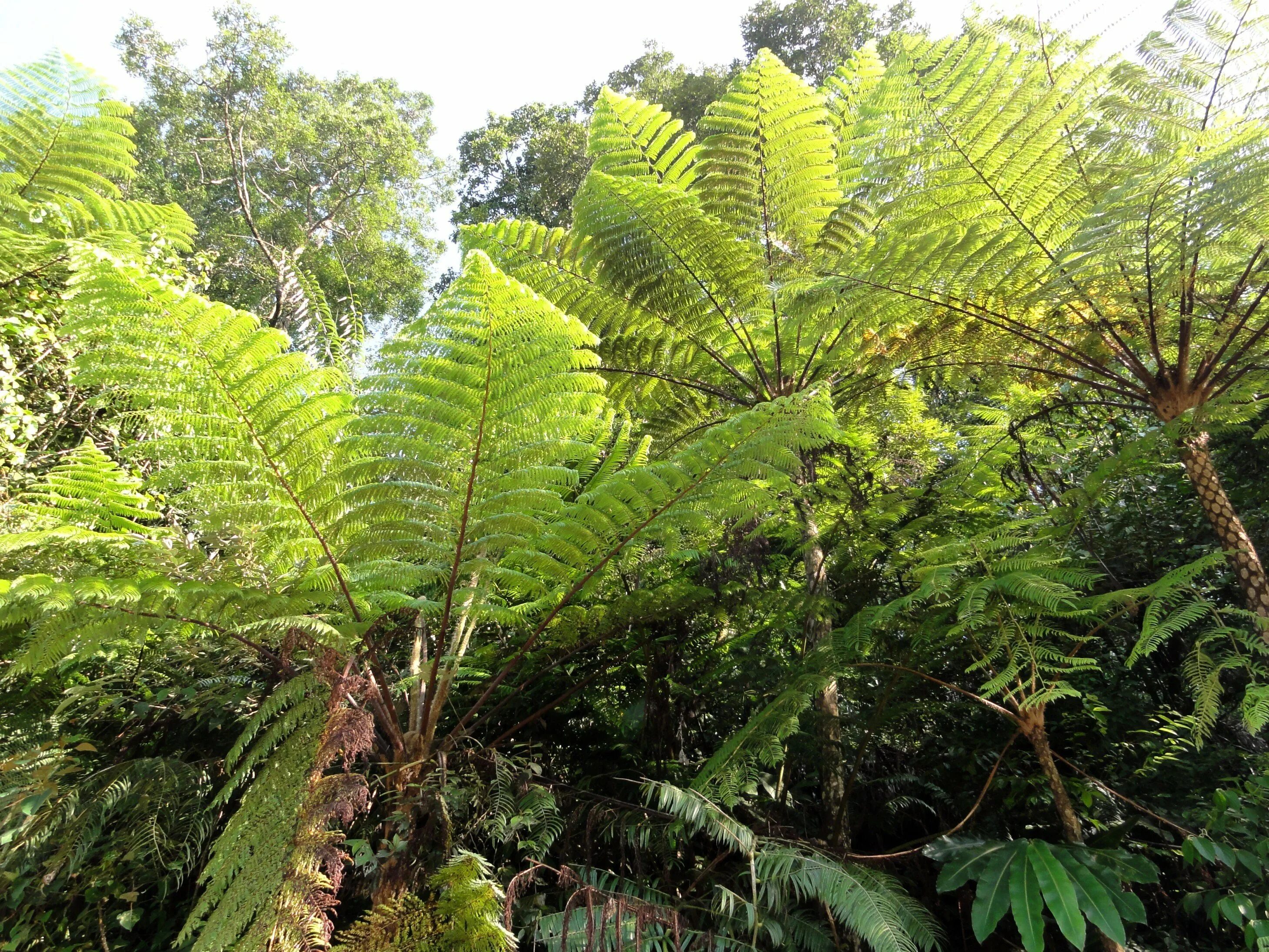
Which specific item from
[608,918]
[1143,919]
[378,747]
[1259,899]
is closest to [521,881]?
[608,918]

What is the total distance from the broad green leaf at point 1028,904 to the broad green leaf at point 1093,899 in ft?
0.30

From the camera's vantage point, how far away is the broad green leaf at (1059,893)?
158 centimetres

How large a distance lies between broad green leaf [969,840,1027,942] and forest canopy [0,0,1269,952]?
2 cm

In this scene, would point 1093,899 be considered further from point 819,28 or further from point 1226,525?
point 819,28

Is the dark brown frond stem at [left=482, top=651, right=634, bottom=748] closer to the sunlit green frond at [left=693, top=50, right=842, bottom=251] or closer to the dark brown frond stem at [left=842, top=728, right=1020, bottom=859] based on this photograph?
the dark brown frond stem at [left=842, top=728, right=1020, bottom=859]

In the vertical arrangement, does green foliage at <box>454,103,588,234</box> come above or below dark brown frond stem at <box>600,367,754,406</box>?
Answer: above

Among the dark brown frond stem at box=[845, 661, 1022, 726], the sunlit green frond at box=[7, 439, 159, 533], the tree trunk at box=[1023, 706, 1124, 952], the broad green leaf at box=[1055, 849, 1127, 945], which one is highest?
the dark brown frond stem at box=[845, 661, 1022, 726]

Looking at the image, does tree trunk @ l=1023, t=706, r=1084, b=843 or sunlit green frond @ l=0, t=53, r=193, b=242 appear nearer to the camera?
tree trunk @ l=1023, t=706, r=1084, b=843

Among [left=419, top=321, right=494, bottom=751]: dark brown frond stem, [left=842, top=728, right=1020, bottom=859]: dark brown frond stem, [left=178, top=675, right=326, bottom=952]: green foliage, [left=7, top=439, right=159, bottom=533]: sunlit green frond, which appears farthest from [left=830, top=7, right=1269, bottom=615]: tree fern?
[left=7, top=439, right=159, bottom=533]: sunlit green frond

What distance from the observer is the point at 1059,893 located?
65.3 inches

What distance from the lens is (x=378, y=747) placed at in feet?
6.89

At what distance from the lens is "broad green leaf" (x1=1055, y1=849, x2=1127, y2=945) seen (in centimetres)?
159

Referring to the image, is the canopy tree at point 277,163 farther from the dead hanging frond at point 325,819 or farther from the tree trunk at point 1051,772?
the tree trunk at point 1051,772

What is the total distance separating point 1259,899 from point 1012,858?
1.76 ft
